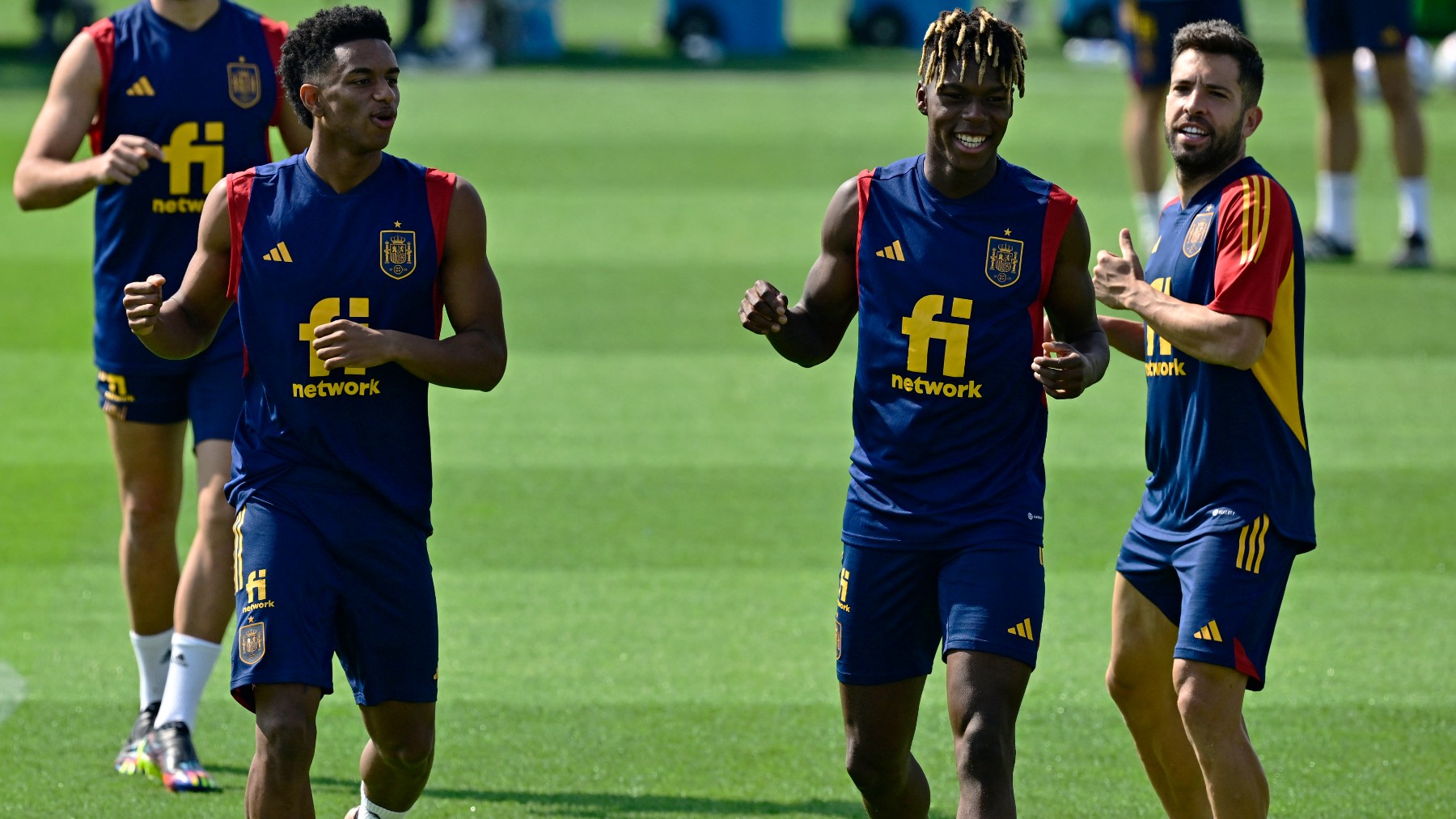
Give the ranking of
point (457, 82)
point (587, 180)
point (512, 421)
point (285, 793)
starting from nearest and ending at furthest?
point (285, 793) → point (512, 421) → point (587, 180) → point (457, 82)

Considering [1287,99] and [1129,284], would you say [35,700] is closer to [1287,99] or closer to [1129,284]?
[1129,284]

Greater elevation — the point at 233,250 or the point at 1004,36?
the point at 1004,36

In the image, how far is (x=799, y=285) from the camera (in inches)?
525

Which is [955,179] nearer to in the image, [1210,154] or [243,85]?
[1210,154]

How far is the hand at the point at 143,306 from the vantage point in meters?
4.78

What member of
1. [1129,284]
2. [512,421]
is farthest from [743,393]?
[1129,284]

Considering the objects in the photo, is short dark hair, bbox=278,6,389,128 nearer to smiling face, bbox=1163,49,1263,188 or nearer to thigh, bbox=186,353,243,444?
thigh, bbox=186,353,243,444

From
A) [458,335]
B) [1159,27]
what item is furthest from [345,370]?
[1159,27]

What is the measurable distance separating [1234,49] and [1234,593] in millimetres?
1357

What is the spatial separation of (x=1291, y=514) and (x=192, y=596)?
3208 mm

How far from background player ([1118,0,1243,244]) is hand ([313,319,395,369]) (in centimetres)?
876

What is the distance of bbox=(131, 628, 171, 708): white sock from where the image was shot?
6215mm

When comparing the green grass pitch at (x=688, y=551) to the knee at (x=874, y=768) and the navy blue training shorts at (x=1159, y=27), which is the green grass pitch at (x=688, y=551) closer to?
the knee at (x=874, y=768)

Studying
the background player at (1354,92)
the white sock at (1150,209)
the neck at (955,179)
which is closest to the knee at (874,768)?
the neck at (955,179)
